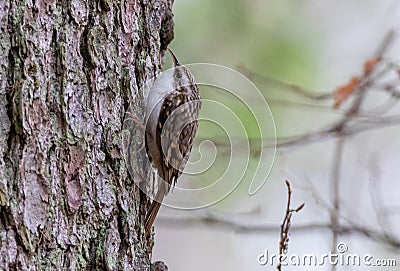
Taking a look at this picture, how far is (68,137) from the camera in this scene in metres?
1.64

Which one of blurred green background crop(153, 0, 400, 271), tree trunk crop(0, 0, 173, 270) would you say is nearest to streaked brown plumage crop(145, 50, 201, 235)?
tree trunk crop(0, 0, 173, 270)

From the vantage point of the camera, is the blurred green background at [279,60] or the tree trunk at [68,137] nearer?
the tree trunk at [68,137]

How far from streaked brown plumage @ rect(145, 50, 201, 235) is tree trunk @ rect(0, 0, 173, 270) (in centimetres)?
11

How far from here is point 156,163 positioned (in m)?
2.02

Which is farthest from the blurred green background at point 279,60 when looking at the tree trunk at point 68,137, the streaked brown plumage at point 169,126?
the tree trunk at point 68,137

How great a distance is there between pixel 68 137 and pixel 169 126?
492 mm

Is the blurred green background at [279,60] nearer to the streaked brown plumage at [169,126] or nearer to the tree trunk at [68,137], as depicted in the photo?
the streaked brown plumage at [169,126]

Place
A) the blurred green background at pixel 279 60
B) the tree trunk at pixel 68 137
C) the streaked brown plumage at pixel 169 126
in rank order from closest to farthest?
the tree trunk at pixel 68 137 < the streaked brown plumage at pixel 169 126 < the blurred green background at pixel 279 60

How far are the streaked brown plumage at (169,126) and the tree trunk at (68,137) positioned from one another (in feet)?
0.37

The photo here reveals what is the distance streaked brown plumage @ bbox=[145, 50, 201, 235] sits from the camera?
2012 millimetres

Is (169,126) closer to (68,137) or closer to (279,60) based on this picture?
(68,137)

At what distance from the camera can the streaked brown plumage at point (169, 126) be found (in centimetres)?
201

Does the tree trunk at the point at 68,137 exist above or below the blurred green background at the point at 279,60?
below

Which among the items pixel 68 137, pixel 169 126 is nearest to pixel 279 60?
pixel 169 126
